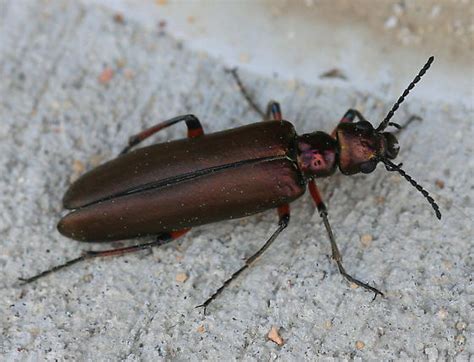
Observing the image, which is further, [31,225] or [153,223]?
[31,225]

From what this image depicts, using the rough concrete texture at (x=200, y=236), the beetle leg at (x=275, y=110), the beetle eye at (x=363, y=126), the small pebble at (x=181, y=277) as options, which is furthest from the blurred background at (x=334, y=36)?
the small pebble at (x=181, y=277)

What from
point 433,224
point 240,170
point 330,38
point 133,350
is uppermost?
point 330,38

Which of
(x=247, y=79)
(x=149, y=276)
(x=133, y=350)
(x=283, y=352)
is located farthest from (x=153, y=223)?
(x=247, y=79)

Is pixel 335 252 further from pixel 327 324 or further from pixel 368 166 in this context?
pixel 368 166

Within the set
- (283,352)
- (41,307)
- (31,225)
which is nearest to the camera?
(283,352)

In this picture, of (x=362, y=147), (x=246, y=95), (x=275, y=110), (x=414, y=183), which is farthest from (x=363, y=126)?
(x=246, y=95)

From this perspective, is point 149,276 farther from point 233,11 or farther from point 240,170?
point 233,11

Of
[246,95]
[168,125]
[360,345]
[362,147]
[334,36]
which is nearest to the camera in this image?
[360,345]

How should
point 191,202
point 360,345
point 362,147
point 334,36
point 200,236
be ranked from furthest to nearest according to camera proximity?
point 334,36 → point 200,236 → point 362,147 → point 191,202 → point 360,345
